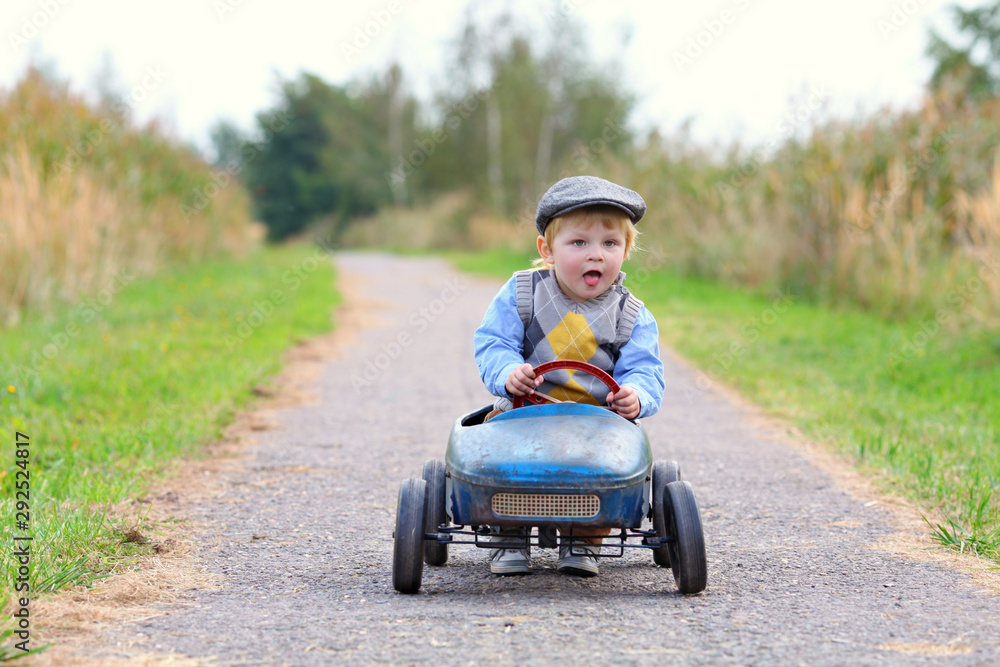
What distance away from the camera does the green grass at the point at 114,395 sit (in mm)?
3451

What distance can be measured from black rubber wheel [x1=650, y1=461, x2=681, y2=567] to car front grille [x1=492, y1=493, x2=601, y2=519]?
0.34 m

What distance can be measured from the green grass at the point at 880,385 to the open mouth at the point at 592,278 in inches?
64.4

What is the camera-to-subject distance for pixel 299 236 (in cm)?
4872

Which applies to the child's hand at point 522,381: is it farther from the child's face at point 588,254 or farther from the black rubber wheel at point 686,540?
the black rubber wheel at point 686,540

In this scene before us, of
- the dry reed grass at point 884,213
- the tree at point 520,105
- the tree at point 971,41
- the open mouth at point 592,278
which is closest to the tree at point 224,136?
the tree at point 520,105

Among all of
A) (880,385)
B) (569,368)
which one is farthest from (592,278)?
(880,385)

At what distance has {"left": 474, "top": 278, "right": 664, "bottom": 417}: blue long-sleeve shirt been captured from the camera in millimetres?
3365

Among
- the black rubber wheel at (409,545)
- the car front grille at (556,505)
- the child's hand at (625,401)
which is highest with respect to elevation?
the child's hand at (625,401)

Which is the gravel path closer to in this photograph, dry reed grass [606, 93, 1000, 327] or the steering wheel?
the steering wheel

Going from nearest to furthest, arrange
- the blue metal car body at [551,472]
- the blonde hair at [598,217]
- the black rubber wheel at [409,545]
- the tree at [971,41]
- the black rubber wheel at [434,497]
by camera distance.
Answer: the blue metal car body at [551,472], the black rubber wheel at [409,545], the black rubber wheel at [434,497], the blonde hair at [598,217], the tree at [971,41]

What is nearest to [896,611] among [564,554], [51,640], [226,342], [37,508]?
[564,554]

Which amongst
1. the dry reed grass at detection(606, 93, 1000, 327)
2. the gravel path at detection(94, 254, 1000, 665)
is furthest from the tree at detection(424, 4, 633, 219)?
the gravel path at detection(94, 254, 1000, 665)

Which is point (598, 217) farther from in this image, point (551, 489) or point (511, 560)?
point (511, 560)

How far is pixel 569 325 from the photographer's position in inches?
135
